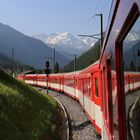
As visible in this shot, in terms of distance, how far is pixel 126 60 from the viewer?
4176 mm

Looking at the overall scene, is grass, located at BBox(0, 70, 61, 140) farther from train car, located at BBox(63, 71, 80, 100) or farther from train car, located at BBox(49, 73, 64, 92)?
train car, located at BBox(49, 73, 64, 92)

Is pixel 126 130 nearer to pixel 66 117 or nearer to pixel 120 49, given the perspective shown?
pixel 120 49

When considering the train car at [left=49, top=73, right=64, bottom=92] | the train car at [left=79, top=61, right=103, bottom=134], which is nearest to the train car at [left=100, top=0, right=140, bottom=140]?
the train car at [left=79, top=61, right=103, bottom=134]

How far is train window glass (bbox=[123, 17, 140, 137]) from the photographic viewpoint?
3484 millimetres

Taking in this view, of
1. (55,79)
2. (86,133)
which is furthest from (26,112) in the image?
(55,79)

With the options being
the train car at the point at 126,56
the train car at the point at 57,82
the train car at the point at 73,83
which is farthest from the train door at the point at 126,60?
the train car at the point at 57,82

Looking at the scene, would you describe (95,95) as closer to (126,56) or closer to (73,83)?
(126,56)

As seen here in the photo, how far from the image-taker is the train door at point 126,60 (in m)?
3.45

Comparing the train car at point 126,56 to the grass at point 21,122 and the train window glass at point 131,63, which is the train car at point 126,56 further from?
the grass at point 21,122

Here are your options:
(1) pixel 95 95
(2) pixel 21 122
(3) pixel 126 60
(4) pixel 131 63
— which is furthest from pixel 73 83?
(4) pixel 131 63

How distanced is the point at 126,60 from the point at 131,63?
274 millimetres

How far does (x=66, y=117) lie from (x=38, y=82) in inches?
1738

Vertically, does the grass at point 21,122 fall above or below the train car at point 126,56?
below

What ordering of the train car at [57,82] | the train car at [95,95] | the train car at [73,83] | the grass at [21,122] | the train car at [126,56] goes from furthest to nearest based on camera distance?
1. the train car at [57,82]
2. the train car at [73,83]
3. the grass at [21,122]
4. the train car at [95,95]
5. the train car at [126,56]
